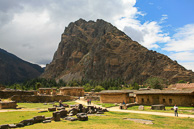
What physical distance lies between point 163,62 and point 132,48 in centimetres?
3917

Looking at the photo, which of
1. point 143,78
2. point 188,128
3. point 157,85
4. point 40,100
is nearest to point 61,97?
point 40,100

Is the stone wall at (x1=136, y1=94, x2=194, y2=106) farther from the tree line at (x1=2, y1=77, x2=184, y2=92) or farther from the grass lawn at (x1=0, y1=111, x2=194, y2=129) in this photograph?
the tree line at (x1=2, y1=77, x2=184, y2=92)

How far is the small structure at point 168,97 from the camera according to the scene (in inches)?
1196

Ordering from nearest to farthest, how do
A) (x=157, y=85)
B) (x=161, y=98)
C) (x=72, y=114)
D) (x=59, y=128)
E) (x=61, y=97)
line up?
(x=59, y=128)
(x=72, y=114)
(x=161, y=98)
(x=61, y=97)
(x=157, y=85)

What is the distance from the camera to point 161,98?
108 feet

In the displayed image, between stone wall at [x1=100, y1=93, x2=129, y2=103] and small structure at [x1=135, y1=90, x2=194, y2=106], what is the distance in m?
3.05

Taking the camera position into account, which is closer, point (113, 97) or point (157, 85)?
point (113, 97)

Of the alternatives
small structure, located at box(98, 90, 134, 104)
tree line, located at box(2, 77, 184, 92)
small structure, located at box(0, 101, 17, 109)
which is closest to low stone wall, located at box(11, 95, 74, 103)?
small structure, located at box(0, 101, 17, 109)

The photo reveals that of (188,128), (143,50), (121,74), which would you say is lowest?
(188,128)

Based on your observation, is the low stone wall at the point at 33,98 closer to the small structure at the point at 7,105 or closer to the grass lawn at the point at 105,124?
the small structure at the point at 7,105

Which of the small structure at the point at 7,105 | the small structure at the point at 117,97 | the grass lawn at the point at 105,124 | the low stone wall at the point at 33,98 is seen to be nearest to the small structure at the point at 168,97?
the small structure at the point at 117,97

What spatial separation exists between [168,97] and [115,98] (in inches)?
435

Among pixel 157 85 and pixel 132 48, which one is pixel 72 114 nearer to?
pixel 157 85

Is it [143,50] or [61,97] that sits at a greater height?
[143,50]
